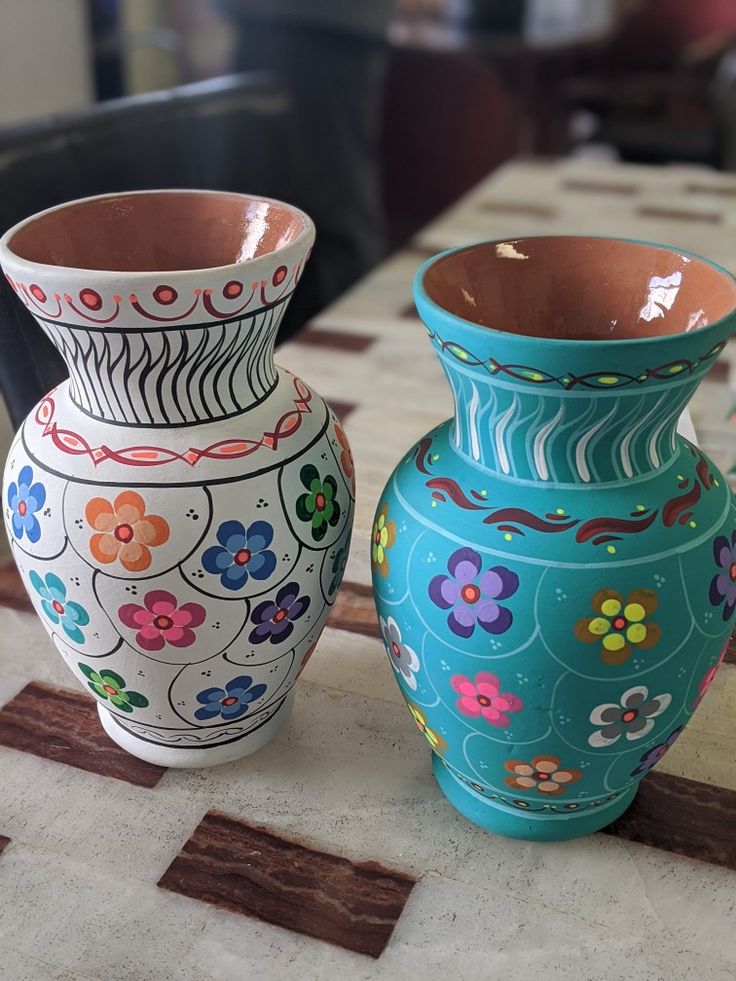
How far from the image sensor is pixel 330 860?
0.48 meters

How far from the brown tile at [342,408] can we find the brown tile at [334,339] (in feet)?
0.37

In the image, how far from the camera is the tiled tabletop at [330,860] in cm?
→ 43

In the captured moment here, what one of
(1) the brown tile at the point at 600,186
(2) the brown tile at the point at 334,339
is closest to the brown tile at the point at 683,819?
(2) the brown tile at the point at 334,339

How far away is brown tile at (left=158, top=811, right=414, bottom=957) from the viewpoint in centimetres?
45

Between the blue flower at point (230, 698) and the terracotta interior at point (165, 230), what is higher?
the terracotta interior at point (165, 230)

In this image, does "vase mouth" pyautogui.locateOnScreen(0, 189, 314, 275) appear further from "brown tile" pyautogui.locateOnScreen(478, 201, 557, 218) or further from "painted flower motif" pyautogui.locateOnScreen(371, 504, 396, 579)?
"brown tile" pyautogui.locateOnScreen(478, 201, 557, 218)

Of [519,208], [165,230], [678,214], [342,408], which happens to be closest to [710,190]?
[678,214]

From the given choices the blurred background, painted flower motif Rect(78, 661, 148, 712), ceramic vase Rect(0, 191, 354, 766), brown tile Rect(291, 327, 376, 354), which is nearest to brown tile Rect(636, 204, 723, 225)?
the blurred background

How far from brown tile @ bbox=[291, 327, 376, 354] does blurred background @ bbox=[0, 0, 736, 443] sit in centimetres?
20

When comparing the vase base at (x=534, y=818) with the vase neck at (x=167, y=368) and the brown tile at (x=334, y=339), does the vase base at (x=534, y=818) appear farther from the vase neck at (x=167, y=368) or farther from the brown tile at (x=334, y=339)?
the brown tile at (x=334, y=339)

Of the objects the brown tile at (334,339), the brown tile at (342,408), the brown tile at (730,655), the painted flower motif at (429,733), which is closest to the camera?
the painted flower motif at (429,733)

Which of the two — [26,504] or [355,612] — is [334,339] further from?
[26,504]

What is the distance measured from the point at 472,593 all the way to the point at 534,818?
0.14 m

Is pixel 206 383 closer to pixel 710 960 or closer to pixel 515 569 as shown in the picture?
pixel 515 569
